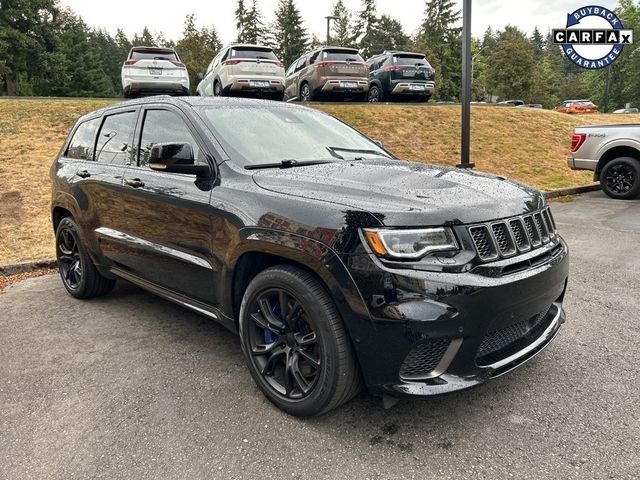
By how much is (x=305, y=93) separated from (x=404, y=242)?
1467 centimetres

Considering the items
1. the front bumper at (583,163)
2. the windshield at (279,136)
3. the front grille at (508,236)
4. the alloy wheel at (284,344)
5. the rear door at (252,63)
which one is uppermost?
the rear door at (252,63)

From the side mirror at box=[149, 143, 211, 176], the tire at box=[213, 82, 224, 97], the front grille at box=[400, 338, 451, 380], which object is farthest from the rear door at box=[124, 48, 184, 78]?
the front grille at box=[400, 338, 451, 380]

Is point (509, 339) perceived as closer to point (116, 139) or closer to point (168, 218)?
point (168, 218)

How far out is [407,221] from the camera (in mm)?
2270

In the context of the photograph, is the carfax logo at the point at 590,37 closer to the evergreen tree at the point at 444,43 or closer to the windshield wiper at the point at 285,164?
the windshield wiper at the point at 285,164

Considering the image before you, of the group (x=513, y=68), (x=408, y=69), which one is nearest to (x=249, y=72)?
(x=408, y=69)

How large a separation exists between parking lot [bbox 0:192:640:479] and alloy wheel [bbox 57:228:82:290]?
842mm

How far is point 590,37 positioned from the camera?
539 inches

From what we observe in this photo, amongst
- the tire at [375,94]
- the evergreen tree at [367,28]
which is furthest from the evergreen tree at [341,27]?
the tire at [375,94]

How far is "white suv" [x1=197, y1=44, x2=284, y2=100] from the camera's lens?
44.5 feet

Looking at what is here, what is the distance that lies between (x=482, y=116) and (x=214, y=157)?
14.5 m

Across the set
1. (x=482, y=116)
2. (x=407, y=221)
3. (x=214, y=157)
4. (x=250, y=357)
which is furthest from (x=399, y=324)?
(x=482, y=116)

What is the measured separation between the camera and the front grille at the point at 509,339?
239 centimetres

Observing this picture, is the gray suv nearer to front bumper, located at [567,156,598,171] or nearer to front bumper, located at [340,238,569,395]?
front bumper, located at [567,156,598,171]
